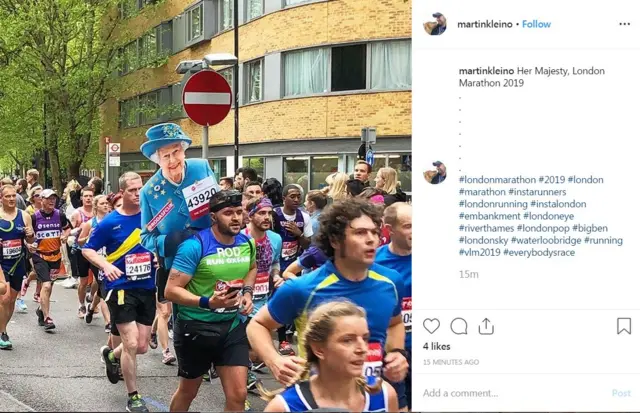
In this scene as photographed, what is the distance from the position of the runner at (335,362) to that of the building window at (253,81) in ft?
92.4

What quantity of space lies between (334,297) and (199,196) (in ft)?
7.79

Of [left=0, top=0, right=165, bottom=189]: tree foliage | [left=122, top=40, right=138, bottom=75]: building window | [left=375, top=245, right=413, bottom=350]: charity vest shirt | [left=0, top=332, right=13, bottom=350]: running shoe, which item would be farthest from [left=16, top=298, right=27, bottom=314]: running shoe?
[left=122, top=40, right=138, bottom=75]: building window

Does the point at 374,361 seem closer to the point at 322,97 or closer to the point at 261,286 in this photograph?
the point at 261,286

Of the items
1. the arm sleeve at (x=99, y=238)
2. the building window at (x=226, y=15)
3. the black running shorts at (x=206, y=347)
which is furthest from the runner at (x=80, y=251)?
the building window at (x=226, y=15)

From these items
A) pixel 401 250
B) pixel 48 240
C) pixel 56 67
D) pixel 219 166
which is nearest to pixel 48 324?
pixel 48 240

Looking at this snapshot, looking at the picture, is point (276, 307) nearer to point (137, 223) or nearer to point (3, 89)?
point (137, 223)

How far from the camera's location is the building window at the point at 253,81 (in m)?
31.4

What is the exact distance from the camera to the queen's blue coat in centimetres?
638

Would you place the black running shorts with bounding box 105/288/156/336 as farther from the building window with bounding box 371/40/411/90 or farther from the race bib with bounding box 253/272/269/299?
the building window with bounding box 371/40/411/90
